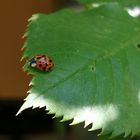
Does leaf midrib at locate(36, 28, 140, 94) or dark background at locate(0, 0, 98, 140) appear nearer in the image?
leaf midrib at locate(36, 28, 140, 94)

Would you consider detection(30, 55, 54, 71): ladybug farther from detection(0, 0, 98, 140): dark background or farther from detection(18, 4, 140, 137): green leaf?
detection(0, 0, 98, 140): dark background

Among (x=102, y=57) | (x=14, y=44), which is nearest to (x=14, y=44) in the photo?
(x=14, y=44)

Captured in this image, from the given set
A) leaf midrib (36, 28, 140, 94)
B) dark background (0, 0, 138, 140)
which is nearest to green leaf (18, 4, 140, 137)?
leaf midrib (36, 28, 140, 94)

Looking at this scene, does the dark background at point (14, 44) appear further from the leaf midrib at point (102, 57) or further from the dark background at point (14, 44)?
the leaf midrib at point (102, 57)

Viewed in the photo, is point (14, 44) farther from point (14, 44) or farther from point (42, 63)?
point (42, 63)

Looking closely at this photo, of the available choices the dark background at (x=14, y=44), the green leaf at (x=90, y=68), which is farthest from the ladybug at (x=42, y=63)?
the dark background at (x=14, y=44)

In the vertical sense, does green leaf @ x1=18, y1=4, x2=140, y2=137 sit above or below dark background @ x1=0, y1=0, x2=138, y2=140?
below
